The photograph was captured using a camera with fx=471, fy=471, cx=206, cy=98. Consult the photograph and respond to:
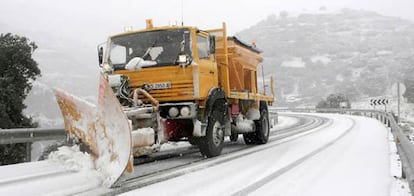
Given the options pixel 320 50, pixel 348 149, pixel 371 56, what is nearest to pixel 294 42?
pixel 320 50

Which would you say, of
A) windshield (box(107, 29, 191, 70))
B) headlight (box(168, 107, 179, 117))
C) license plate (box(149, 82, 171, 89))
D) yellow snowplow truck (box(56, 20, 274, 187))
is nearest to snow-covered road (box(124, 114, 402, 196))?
yellow snowplow truck (box(56, 20, 274, 187))

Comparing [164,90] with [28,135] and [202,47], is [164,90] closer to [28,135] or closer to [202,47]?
[202,47]

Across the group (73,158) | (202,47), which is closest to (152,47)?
(202,47)

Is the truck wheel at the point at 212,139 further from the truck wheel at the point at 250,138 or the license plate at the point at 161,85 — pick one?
the truck wheel at the point at 250,138

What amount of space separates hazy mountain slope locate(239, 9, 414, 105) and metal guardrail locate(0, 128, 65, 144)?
6163cm

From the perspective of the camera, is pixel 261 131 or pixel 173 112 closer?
pixel 173 112

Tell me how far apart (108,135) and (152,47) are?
2.97 meters

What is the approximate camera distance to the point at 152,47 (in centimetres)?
888

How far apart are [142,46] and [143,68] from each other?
0.54m

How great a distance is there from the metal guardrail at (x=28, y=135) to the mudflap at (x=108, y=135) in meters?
2.39

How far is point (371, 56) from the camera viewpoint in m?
115

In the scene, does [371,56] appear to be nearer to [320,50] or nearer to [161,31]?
[320,50]

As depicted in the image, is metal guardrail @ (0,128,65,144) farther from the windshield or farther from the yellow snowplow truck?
the windshield

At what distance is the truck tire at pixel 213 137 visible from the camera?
29.9ft
